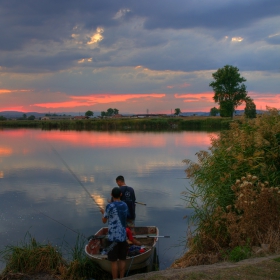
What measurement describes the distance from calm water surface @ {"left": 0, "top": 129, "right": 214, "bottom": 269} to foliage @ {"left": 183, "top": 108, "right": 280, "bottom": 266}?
73.7 inches

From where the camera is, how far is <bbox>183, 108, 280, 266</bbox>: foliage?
8023 millimetres

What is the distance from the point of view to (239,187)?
27.5 ft

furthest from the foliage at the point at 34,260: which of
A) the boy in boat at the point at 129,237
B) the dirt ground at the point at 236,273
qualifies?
the dirt ground at the point at 236,273

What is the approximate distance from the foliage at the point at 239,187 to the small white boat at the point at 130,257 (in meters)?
1.16

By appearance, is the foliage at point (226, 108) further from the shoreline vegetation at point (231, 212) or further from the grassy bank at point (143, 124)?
the shoreline vegetation at point (231, 212)

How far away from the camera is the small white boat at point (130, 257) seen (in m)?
8.58

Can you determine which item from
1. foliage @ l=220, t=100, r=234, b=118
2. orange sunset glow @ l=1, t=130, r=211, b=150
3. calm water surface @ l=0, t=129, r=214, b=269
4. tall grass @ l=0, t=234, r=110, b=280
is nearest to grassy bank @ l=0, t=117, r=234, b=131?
foliage @ l=220, t=100, r=234, b=118

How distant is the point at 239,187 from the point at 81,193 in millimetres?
12177

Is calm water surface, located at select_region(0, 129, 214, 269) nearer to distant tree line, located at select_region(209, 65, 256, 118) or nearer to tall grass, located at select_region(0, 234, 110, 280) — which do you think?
tall grass, located at select_region(0, 234, 110, 280)

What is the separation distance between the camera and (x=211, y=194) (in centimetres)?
969

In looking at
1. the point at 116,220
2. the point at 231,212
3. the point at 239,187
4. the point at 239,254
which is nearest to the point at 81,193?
the point at 231,212

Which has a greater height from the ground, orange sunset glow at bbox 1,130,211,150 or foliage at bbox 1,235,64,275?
orange sunset glow at bbox 1,130,211,150

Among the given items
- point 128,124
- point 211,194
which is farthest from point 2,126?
point 211,194

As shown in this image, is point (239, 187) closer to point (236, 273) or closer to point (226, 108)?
point (236, 273)
